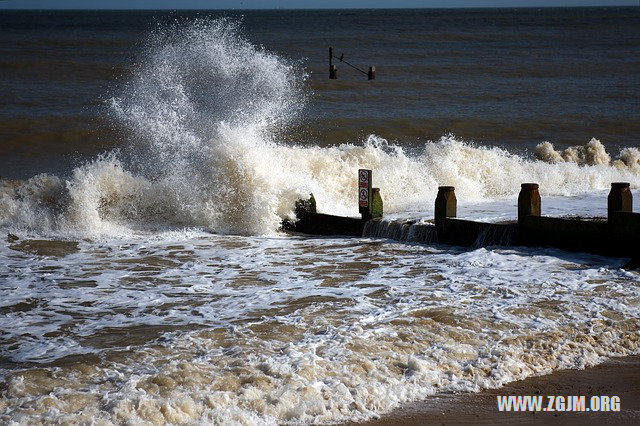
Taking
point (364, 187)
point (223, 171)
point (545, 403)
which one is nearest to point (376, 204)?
point (364, 187)

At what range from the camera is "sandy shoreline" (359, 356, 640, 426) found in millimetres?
6348

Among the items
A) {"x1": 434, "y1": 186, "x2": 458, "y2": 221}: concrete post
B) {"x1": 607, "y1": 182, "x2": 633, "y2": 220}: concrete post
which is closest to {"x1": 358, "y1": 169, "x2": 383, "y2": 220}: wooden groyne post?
{"x1": 434, "y1": 186, "x2": 458, "y2": 221}: concrete post

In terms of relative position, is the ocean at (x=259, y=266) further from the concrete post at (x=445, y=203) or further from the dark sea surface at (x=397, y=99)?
the concrete post at (x=445, y=203)

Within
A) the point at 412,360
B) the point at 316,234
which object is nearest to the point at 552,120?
the point at 316,234

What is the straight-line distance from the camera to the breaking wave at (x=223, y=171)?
14.1 metres

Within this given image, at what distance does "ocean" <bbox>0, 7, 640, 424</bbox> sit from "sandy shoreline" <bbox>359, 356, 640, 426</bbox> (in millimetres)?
146

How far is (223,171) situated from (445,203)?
4.19 meters

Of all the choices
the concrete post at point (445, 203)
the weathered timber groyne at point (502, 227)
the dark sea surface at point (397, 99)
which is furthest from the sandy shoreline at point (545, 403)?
the dark sea surface at point (397, 99)

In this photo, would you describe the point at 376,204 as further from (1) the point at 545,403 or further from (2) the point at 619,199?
(1) the point at 545,403

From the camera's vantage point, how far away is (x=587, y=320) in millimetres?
8258

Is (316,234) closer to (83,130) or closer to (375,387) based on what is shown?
(375,387)

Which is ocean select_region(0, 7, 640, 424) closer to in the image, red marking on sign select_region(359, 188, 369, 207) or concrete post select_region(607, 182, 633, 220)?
red marking on sign select_region(359, 188, 369, 207)

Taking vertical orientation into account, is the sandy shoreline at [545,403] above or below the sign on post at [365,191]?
below

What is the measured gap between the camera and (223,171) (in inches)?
577
